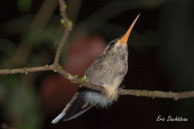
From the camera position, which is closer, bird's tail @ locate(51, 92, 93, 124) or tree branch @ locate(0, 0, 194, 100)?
tree branch @ locate(0, 0, 194, 100)

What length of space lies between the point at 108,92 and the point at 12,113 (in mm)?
645

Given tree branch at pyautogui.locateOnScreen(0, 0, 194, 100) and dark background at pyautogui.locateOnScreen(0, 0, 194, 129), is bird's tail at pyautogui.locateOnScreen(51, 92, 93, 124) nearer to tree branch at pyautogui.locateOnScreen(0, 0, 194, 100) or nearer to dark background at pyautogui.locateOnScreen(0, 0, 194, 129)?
dark background at pyautogui.locateOnScreen(0, 0, 194, 129)

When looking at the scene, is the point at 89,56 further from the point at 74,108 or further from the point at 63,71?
the point at 63,71

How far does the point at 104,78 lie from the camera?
223cm

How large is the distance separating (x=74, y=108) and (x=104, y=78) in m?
0.29

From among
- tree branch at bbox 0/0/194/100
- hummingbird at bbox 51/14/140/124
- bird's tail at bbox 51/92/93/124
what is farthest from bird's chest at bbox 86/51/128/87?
tree branch at bbox 0/0/194/100

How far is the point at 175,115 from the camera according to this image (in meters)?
2.47

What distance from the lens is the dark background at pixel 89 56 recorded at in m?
2.18

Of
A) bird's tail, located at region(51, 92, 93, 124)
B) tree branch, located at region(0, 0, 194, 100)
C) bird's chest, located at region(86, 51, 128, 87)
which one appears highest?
tree branch, located at region(0, 0, 194, 100)

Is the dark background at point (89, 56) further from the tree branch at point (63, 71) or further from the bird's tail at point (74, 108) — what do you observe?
the tree branch at point (63, 71)

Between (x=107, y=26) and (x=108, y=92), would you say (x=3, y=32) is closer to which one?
(x=107, y=26)

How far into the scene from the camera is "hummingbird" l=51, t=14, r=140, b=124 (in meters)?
2.19

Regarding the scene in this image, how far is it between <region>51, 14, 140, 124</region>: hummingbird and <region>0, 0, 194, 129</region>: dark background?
0.62ft

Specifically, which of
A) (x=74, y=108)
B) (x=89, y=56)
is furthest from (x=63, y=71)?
(x=89, y=56)
